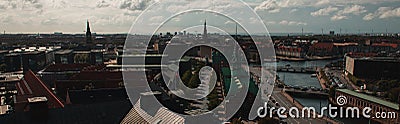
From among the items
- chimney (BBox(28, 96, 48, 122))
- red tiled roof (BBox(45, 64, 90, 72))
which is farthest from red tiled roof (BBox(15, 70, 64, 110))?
red tiled roof (BBox(45, 64, 90, 72))

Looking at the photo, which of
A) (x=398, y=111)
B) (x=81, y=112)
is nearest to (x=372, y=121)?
(x=398, y=111)

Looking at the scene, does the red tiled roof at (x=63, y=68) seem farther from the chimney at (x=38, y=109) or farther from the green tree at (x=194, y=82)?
the chimney at (x=38, y=109)

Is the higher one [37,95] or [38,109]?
[38,109]

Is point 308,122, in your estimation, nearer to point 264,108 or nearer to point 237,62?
point 264,108

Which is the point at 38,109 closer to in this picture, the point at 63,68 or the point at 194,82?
the point at 194,82

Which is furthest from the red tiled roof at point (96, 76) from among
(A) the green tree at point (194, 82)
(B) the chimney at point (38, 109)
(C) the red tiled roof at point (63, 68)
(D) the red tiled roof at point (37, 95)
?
(B) the chimney at point (38, 109)

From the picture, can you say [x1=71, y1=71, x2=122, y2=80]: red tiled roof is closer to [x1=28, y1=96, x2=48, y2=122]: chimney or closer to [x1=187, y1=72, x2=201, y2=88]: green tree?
[x1=187, y1=72, x2=201, y2=88]: green tree

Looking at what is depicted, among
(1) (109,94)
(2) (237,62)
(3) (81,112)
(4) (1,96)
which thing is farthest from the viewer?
(2) (237,62)

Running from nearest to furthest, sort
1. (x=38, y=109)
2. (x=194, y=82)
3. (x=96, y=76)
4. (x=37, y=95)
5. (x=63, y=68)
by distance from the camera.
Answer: (x=38, y=109) < (x=37, y=95) < (x=96, y=76) < (x=194, y=82) < (x=63, y=68)

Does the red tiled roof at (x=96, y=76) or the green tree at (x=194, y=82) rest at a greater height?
the red tiled roof at (x=96, y=76)

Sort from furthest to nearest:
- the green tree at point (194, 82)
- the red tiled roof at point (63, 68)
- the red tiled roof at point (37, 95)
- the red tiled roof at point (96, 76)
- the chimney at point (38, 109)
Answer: the red tiled roof at point (63, 68)
the green tree at point (194, 82)
the red tiled roof at point (96, 76)
the red tiled roof at point (37, 95)
the chimney at point (38, 109)

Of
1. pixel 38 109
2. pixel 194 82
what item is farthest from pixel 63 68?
pixel 38 109
